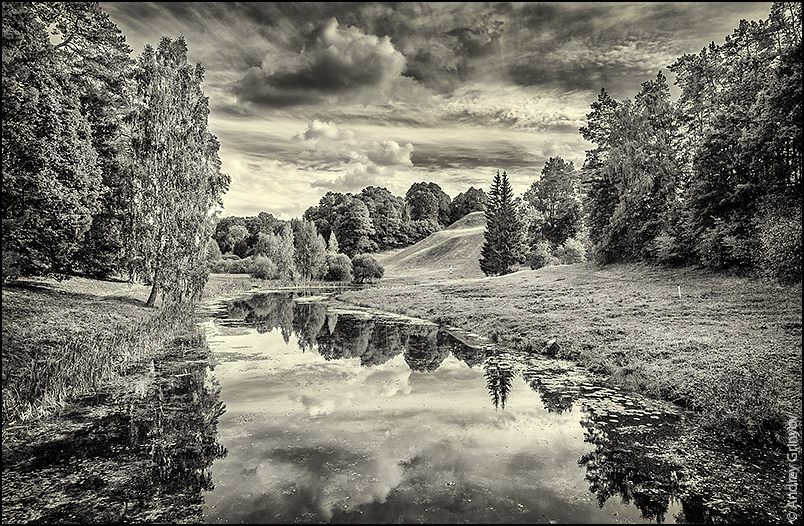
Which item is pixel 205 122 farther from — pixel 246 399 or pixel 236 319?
pixel 246 399

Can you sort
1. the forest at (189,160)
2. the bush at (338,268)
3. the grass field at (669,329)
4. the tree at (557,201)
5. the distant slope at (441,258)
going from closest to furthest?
1. the grass field at (669,329)
2. the forest at (189,160)
3. the tree at (557,201)
4. the bush at (338,268)
5. the distant slope at (441,258)

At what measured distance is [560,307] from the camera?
22.8 m

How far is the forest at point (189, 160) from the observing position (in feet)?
49.7

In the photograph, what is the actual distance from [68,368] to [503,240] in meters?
51.2

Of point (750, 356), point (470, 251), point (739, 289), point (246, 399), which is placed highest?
point (470, 251)

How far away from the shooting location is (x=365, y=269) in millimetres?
62031

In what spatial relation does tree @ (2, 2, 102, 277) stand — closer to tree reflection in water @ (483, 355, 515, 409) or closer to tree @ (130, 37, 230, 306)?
tree @ (130, 37, 230, 306)

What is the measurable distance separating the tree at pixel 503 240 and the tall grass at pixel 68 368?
45.0 m

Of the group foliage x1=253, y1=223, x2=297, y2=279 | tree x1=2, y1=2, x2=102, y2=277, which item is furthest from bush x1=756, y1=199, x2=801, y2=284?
foliage x1=253, y1=223, x2=297, y2=279

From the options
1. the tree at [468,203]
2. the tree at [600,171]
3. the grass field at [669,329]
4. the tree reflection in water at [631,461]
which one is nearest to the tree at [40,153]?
the tree reflection in water at [631,461]

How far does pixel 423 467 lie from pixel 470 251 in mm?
76589

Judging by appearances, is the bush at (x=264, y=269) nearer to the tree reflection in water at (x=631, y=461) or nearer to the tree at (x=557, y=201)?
the tree at (x=557, y=201)

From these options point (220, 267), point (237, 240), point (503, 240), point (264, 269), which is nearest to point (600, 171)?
point (503, 240)

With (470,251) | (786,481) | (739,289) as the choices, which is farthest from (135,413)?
(470,251)
